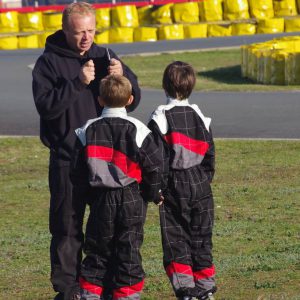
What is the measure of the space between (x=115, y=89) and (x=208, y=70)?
54.3 ft

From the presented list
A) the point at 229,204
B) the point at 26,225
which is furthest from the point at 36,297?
the point at 229,204

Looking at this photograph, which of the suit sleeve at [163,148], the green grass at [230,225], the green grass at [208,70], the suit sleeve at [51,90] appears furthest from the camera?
the green grass at [208,70]

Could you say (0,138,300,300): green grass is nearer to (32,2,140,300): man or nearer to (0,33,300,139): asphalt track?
(32,2,140,300): man

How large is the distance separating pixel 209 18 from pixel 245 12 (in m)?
1.08

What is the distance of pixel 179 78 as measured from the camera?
595 cm

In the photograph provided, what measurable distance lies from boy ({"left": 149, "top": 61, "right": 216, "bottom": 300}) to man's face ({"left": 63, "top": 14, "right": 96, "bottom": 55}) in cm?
47

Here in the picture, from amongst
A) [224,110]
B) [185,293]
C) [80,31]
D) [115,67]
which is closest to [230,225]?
[185,293]

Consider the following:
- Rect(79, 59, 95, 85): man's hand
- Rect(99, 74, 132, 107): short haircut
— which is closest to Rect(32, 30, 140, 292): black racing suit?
Rect(79, 59, 95, 85): man's hand

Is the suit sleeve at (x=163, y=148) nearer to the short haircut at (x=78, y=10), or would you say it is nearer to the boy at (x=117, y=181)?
the boy at (x=117, y=181)

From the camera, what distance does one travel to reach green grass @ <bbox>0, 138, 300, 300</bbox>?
6.74 metres

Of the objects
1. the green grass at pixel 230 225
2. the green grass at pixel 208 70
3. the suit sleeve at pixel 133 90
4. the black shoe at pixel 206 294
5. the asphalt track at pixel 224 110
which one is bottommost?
the green grass at pixel 208 70

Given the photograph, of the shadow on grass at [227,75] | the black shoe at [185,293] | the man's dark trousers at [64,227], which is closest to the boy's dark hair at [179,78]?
the man's dark trousers at [64,227]

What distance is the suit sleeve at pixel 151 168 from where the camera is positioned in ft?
18.6

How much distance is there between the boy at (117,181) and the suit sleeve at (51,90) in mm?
230
